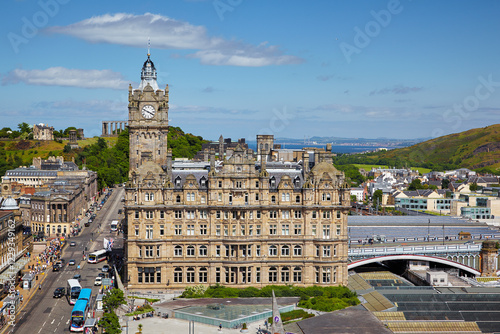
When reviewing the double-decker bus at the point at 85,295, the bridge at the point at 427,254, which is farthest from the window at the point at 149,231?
the bridge at the point at 427,254

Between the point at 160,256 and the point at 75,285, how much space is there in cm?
1546

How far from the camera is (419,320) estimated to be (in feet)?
356

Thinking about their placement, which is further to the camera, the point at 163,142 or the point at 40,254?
the point at 40,254

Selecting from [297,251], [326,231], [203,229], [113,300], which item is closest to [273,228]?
[297,251]

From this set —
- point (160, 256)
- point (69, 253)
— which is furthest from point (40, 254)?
point (160, 256)

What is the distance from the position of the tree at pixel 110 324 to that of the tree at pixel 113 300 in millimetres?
6892

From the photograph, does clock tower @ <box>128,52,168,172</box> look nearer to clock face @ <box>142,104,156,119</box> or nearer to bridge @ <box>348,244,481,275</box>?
clock face @ <box>142,104,156,119</box>

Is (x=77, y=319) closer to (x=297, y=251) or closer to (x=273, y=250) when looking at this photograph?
(x=273, y=250)

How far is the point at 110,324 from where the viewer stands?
9725cm

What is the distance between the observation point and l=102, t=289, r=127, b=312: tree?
351 feet

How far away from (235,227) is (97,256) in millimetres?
44258

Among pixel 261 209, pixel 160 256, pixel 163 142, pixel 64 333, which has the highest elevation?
pixel 163 142

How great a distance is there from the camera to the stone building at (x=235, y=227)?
11906 cm

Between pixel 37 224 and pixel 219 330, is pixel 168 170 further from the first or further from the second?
pixel 37 224
